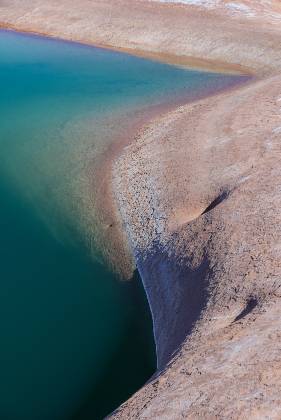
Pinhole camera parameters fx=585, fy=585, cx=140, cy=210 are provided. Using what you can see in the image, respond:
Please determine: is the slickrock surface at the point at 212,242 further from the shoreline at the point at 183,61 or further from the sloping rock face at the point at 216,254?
the shoreline at the point at 183,61

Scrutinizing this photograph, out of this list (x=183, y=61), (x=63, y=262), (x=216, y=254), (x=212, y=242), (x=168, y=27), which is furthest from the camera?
(x=168, y=27)

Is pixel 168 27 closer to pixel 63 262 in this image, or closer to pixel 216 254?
pixel 63 262

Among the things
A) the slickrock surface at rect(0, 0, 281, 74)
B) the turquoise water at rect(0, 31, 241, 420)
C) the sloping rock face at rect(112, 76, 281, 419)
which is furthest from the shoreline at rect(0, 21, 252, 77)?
the sloping rock face at rect(112, 76, 281, 419)

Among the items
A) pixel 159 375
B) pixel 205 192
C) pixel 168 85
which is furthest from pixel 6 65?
pixel 159 375

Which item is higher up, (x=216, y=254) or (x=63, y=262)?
(x=216, y=254)

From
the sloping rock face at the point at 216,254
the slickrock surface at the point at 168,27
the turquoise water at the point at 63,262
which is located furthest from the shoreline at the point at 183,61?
the sloping rock face at the point at 216,254

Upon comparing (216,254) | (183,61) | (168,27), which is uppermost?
(168,27)

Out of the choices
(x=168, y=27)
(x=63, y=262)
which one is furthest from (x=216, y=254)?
(x=168, y=27)

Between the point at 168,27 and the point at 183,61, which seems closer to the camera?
the point at 183,61
